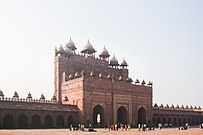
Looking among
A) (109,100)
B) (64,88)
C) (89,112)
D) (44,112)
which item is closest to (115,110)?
(109,100)

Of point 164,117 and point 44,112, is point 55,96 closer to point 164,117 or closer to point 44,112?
point 44,112

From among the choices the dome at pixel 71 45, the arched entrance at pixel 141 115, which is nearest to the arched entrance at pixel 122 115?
the arched entrance at pixel 141 115

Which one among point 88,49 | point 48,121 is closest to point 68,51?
point 88,49

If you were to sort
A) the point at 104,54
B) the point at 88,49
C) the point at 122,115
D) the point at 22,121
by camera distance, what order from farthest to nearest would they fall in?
1. the point at 104,54
2. the point at 88,49
3. the point at 122,115
4. the point at 22,121

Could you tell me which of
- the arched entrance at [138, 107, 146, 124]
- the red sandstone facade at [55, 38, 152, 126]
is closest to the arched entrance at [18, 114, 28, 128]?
the red sandstone facade at [55, 38, 152, 126]

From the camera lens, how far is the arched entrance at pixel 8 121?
4262 cm

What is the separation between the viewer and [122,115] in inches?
2207

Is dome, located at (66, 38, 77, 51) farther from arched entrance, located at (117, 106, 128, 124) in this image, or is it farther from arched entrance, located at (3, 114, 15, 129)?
arched entrance, located at (3, 114, 15, 129)

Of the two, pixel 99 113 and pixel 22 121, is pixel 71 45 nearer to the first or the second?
pixel 99 113

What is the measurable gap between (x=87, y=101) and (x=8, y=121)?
11.8 metres

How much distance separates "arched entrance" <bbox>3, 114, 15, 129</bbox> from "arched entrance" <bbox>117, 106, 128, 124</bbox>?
62.8ft

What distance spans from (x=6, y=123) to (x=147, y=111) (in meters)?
25.6

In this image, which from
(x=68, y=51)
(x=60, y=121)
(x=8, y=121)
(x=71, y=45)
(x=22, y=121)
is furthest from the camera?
(x=71, y=45)

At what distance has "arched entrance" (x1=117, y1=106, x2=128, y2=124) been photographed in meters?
54.9
